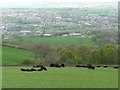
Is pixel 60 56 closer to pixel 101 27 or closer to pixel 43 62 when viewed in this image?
pixel 43 62

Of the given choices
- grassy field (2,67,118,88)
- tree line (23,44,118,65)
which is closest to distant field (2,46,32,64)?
tree line (23,44,118,65)

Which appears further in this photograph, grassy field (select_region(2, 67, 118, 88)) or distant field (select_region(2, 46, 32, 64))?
distant field (select_region(2, 46, 32, 64))

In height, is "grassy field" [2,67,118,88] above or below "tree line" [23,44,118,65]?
above

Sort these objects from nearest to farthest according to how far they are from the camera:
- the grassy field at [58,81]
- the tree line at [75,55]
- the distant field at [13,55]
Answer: the grassy field at [58,81] < the distant field at [13,55] < the tree line at [75,55]

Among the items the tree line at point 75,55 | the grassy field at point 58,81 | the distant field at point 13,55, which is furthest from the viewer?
the tree line at point 75,55

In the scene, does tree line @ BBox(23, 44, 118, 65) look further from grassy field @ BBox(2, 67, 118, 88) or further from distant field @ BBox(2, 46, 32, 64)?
grassy field @ BBox(2, 67, 118, 88)

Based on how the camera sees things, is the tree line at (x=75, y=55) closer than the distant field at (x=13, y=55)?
No

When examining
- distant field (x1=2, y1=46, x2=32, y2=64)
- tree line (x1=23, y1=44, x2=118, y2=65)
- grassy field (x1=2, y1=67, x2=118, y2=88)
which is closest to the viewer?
grassy field (x1=2, y1=67, x2=118, y2=88)

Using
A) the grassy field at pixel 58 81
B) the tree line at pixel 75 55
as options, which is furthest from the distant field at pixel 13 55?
the grassy field at pixel 58 81

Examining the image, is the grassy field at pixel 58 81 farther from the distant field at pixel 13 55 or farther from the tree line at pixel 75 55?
the tree line at pixel 75 55

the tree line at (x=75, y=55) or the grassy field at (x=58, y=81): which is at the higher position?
the grassy field at (x=58, y=81)

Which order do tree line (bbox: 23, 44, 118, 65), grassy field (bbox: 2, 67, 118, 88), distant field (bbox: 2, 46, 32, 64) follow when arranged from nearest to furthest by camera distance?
grassy field (bbox: 2, 67, 118, 88) < distant field (bbox: 2, 46, 32, 64) < tree line (bbox: 23, 44, 118, 65)
